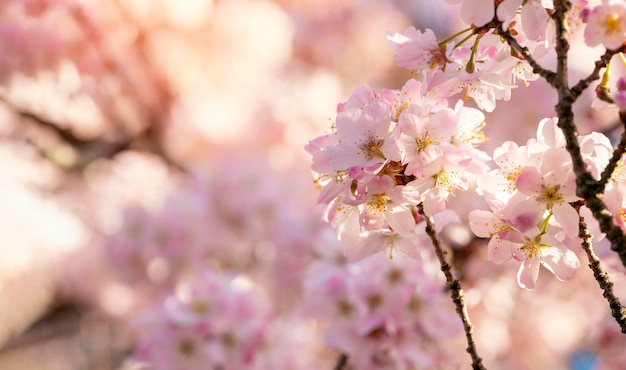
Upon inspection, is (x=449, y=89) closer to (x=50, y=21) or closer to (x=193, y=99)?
(x=50, y=21)

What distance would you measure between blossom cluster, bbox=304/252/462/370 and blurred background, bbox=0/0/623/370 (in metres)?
0.25

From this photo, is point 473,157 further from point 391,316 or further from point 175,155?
point 175,155

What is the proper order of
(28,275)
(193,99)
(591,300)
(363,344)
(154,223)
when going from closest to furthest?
(363,344)
(154,223)
(591,300)
(193,99)
(28,275)

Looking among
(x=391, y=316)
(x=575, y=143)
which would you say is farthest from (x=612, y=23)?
(x=391, y=316)

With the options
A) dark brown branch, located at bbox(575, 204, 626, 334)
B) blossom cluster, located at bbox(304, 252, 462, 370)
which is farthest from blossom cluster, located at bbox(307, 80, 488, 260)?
blossom cluster, located at bbox(304, 252, 462, 370)

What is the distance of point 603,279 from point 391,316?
0.77 m

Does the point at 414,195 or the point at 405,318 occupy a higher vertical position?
the point at 405,318

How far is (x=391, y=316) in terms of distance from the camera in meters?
1.34

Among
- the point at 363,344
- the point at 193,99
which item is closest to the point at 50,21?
the point at 193,99

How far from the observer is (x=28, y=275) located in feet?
11.7

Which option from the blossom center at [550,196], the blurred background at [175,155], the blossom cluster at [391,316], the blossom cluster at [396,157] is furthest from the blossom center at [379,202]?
the blurred background at [175,155]

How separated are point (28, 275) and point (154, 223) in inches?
60.4

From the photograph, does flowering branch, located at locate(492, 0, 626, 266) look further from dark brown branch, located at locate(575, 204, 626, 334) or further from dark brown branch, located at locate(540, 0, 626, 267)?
dark brown branch, located at locate(575, 204, 626, 334)

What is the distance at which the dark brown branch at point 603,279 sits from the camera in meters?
0.59
